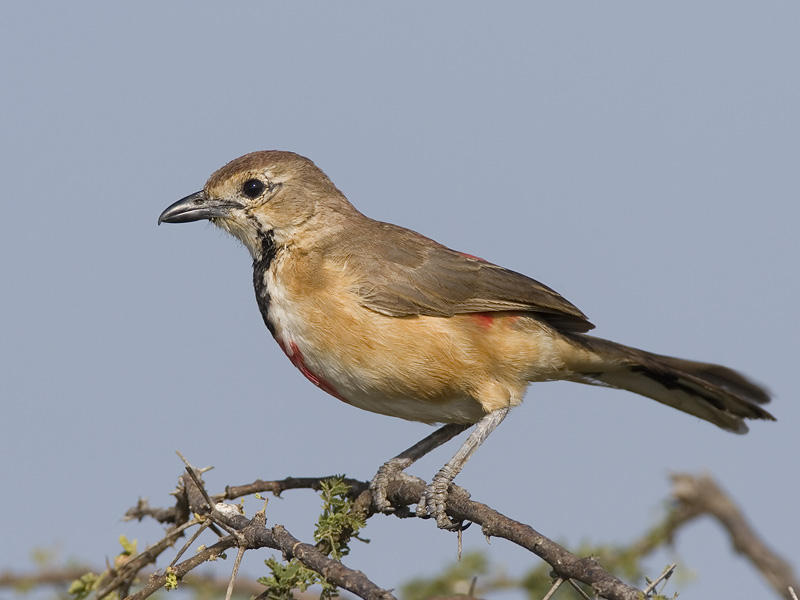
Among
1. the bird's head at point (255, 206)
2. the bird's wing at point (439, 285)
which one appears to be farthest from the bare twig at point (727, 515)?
the bird's head at point (255, 206)

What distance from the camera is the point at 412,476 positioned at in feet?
15.5

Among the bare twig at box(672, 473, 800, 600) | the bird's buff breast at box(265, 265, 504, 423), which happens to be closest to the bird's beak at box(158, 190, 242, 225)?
the bird's buff breast at box(265, 265, 504, 423)

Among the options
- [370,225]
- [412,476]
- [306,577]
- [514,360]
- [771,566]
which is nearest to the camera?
[306,577]

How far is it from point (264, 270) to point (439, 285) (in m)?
1.01

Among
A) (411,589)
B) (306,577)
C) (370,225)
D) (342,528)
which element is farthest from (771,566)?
(370,225)

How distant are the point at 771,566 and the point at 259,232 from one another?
323 cm

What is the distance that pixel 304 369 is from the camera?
4.96 m

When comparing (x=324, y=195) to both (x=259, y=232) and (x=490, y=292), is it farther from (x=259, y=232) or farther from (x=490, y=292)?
(x=490, y=292)

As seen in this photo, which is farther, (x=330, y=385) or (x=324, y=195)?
(x=324, y=195)

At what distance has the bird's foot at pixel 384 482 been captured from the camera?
14.8ft

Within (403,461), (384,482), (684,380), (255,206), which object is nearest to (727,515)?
(684,380)

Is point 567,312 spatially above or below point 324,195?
below

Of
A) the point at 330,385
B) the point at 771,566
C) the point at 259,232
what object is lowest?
the point at 771,566

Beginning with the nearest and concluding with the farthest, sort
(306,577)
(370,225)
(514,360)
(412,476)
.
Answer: (306,577) → (412,476) → (514,360) → (370,225)
